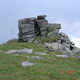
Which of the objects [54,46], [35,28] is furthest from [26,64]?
[35,28]

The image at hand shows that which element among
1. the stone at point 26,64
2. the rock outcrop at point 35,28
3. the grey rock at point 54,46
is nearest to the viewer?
the stone at point 26,64

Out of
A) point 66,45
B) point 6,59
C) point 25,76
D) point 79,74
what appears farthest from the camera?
point 66,45

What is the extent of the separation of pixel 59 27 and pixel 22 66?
4857 centimetres

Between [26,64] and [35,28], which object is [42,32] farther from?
[26,64]

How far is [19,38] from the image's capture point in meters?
94.7

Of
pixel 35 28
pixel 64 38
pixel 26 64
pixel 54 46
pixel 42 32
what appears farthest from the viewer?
pixel 35 28

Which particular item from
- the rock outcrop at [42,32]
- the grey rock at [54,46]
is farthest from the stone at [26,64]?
the rock outcrop at [42,32]

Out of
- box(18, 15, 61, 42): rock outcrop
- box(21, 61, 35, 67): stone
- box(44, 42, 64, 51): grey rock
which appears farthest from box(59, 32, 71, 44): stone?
box(21, 61, 35, 67): stone

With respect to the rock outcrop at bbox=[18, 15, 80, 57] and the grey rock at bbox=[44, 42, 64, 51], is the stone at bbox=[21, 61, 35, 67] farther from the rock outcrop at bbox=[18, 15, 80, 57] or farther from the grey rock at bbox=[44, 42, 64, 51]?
the rock outcrop at bbox=[18, 15, 80, 57]

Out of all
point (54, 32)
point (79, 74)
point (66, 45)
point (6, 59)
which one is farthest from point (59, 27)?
point (79, 74)

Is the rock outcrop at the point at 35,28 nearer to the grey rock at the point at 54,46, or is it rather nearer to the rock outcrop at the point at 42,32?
the rock outcrop at the point at 42,32

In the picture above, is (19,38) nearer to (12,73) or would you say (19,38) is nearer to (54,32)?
(54,32)

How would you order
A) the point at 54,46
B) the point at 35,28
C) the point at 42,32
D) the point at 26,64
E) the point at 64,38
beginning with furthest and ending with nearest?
the point at 35,28, the point at 42,32, the point at 64,38, the point at 54,46, the point at 26,64

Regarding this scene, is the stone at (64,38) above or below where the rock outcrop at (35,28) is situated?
below
